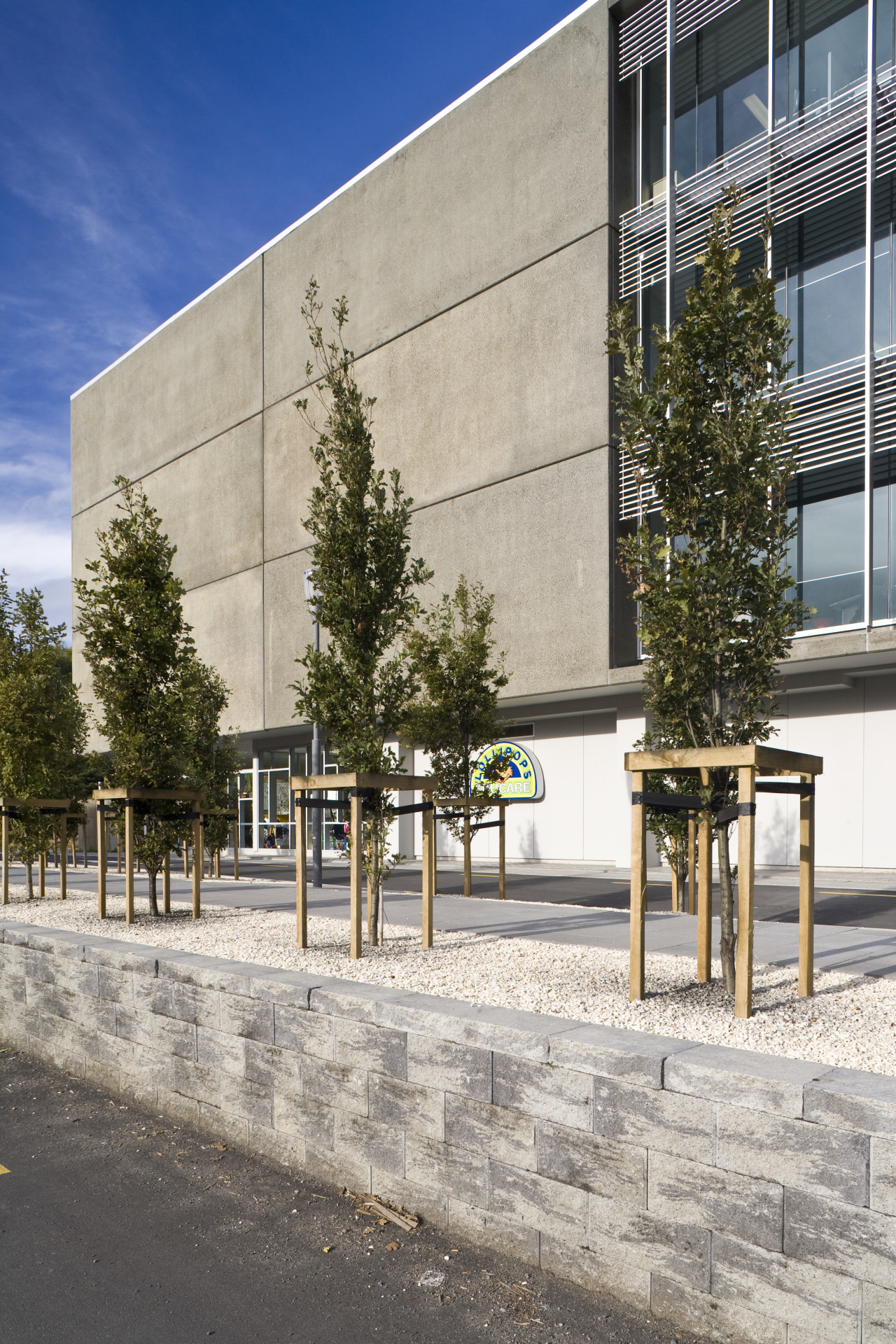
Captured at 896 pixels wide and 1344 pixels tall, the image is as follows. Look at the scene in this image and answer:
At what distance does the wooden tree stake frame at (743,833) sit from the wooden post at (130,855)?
6.06 m

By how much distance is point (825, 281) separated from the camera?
2031cm

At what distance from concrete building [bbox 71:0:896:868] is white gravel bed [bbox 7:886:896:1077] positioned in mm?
11032

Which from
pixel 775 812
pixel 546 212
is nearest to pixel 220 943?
pixel 775 812

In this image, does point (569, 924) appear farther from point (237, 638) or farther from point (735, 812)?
point (237, 638)

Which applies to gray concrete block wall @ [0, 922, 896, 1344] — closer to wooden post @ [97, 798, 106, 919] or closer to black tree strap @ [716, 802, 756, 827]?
black tree strap @ [716, 802, 756, 827]

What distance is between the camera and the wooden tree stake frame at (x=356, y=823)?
25.5ft

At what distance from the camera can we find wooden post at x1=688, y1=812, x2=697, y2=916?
8.99m

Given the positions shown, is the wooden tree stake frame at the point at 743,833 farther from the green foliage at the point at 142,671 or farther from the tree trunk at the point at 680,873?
the green foliage at the point at 142,671

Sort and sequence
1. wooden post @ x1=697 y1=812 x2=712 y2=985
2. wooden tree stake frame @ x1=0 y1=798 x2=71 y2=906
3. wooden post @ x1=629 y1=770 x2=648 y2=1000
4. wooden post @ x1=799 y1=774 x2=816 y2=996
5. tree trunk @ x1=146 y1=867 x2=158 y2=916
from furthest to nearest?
wooden tree stake frame @ x1=0 y1=798 x2=71 y2=906 < tree trunk @ x1=146 y1=867 x2=158 y2=916 < wooden post @ x1=697 y1=812 x2=712 y2=985 < wooden post @ x1=799 y1=774 x2=816 y2=996 < wooden post @ x1=629 y1=770 x2=648 y2=1000

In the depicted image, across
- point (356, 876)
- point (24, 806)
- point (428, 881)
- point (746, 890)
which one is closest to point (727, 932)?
point (746, 890)

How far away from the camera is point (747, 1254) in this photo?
3773 millimetres

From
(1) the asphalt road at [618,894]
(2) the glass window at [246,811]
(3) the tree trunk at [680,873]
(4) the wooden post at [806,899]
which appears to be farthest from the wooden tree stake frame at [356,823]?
(2) the glass window at [246,811]

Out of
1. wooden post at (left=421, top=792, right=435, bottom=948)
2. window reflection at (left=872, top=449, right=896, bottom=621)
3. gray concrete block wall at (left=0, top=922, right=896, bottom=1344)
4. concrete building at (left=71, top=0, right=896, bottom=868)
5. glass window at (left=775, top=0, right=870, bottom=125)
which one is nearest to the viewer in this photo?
gray concrete block wall at (left=0, top=922, right=896, bottom=1344)

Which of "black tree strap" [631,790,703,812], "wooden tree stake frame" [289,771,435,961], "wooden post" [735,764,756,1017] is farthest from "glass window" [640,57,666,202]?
"wooden post" [735,764,756,1017]
